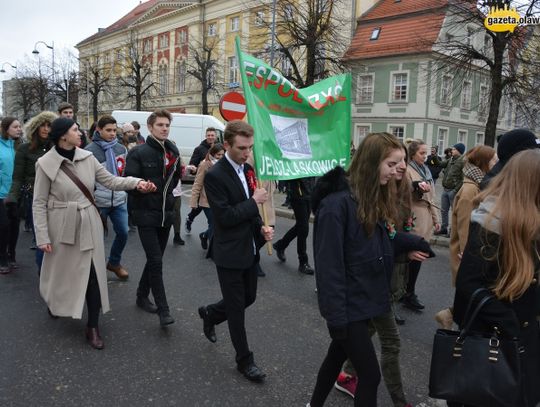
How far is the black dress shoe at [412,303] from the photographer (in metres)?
5.25

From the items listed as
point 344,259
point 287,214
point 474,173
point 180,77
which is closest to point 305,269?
point 474,173

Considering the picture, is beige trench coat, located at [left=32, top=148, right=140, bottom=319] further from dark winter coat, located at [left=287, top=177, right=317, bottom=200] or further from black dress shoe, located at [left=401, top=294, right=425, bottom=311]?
black dress shoe, located at [left=401, top=294, right=425, bottom=311]

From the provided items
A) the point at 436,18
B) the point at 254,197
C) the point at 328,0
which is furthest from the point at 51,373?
the point at 436,18

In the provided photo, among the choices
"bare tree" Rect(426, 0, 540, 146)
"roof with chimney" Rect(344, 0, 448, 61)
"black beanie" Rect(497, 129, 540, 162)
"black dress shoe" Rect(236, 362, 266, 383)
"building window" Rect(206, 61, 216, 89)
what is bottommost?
"black dress shoe" Rect(236, 362, 266, 383)

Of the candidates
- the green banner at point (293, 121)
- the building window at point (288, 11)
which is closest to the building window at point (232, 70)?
the building window at point (288, 11)

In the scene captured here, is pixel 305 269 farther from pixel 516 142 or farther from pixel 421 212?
pixel 516 142

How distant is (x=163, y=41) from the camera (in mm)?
50938

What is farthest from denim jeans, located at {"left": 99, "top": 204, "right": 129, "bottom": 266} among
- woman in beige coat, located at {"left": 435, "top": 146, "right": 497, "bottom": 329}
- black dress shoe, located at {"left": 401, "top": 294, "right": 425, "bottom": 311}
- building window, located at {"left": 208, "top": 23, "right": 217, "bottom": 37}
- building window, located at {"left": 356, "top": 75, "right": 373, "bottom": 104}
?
building window, located at {"left": 208, "top": 23, "right": 217, "bottom": 37}

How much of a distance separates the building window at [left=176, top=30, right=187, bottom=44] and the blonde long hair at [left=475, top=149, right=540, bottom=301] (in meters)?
49.0

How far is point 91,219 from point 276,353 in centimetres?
197

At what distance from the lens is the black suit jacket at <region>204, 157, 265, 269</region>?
3.35 meters

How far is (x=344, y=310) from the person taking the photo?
8.14 feet

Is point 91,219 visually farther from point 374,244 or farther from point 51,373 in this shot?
point 374,244
